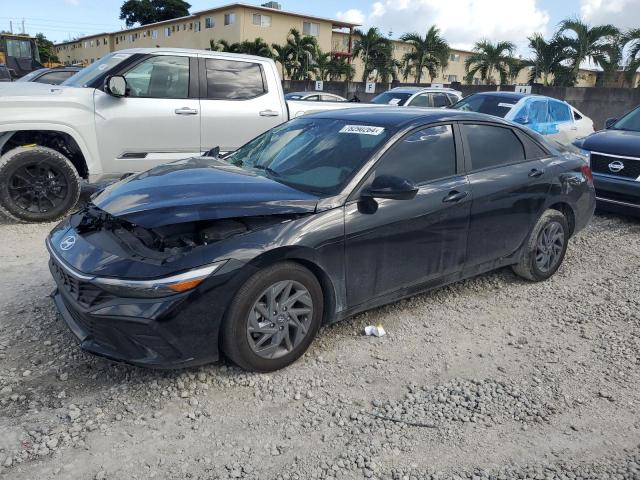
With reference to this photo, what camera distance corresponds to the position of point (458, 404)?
10.4 ft

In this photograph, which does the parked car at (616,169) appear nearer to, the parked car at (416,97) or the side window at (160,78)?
the side window at (160,78)

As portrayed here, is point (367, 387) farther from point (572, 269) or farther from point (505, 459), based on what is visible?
point (572, 269)

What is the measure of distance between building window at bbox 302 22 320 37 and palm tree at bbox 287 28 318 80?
11.3 metres

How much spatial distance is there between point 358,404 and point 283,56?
125ft

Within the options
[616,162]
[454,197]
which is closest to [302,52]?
[616,162]

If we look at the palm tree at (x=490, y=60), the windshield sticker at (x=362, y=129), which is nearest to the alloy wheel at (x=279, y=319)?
the windshield sticker at (x=362, y=129)

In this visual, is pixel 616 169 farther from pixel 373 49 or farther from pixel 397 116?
pixel 373 49

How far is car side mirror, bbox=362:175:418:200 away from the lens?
138 inches

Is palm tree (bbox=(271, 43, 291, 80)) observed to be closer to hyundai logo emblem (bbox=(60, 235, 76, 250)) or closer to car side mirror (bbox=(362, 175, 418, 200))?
car side mirror (bbox=(362, 175, 418, 200))

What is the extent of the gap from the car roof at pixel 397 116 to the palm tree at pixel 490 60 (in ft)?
91.5

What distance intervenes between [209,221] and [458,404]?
5.92 feet

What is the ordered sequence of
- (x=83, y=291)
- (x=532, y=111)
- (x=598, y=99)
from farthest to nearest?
(x=598, y=99) < (x=532, y=111) < (x=83, y=291)

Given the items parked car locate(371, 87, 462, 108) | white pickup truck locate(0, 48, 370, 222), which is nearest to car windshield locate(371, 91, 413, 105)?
parked car locate(371, 87, 462, 108)

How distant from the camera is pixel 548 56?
24156 mm
